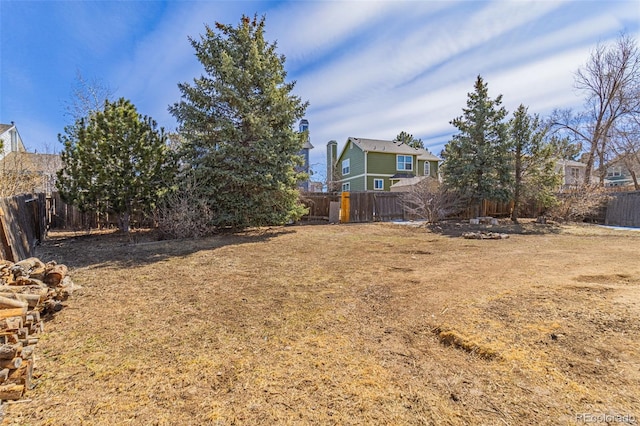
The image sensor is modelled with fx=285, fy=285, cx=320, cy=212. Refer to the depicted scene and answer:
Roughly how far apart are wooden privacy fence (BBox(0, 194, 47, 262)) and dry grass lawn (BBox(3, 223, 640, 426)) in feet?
3.41

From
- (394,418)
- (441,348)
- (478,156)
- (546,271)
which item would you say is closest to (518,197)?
(478,156)

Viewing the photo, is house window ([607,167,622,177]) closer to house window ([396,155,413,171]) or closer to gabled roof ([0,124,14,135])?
house window ([396,155,413,171])

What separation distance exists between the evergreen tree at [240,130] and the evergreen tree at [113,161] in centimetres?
120

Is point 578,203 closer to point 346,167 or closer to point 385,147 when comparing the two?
point 385,147

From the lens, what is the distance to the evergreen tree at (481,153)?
1345 cm

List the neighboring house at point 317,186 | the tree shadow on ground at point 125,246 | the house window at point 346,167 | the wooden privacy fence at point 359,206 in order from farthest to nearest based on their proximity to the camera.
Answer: the house window at point 346,167 < the neighboring house at point 317,186 < the wooden privacy fence at point 359,206 < the tree shadow on ground at point 125,246

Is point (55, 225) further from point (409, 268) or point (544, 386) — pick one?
point (544, 386)

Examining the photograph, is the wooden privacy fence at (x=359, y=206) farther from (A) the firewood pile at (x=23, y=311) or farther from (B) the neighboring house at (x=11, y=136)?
(B) the neighboring house at (x=11, y=136)

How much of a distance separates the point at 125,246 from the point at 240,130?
472 cm

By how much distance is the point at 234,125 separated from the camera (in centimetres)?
944

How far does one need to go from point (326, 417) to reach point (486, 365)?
1.31m

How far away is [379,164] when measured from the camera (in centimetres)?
2509

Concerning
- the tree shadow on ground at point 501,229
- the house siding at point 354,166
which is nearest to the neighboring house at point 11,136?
the house siding at point 354,166

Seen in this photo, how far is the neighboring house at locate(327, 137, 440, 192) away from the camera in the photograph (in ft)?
81.1
